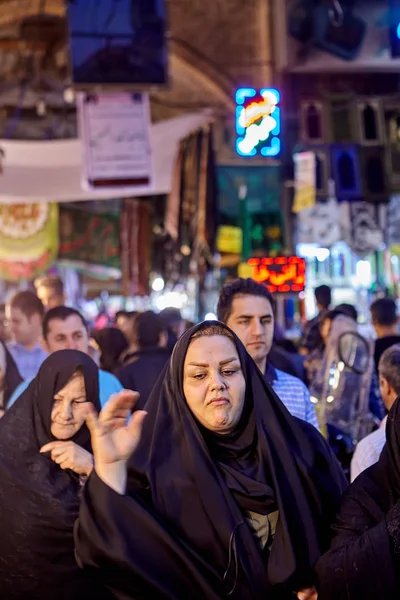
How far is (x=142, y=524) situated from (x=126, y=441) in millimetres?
245

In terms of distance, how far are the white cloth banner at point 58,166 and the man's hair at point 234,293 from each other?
663 centimetres

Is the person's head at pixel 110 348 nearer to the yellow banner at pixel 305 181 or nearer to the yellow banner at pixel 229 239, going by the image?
the yellow banner at pixel 305 181

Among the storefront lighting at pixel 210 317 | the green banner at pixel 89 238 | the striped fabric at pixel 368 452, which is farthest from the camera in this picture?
the green banner at pixel 89 238

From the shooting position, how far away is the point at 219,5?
12461mm

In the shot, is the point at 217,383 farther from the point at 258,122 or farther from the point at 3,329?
the point at 258,122

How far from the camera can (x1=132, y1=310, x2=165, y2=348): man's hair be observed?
6207 millimetres

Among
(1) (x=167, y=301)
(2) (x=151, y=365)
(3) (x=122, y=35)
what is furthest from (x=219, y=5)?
(2) (x=151, y=365)

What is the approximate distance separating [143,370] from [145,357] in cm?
17

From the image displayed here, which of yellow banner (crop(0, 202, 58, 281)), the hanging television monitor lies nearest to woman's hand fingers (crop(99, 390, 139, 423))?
the hanging television monitor

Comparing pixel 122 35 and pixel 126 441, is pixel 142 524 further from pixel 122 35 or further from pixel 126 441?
pixel 122 35

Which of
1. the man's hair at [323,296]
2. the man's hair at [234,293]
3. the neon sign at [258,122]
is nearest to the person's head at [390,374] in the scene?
the man's hair at [234,293]

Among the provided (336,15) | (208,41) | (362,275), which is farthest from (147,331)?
(208,41)

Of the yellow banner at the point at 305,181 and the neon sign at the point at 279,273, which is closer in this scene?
the yellow banner at the point at 305,181

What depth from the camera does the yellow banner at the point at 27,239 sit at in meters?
12.3
